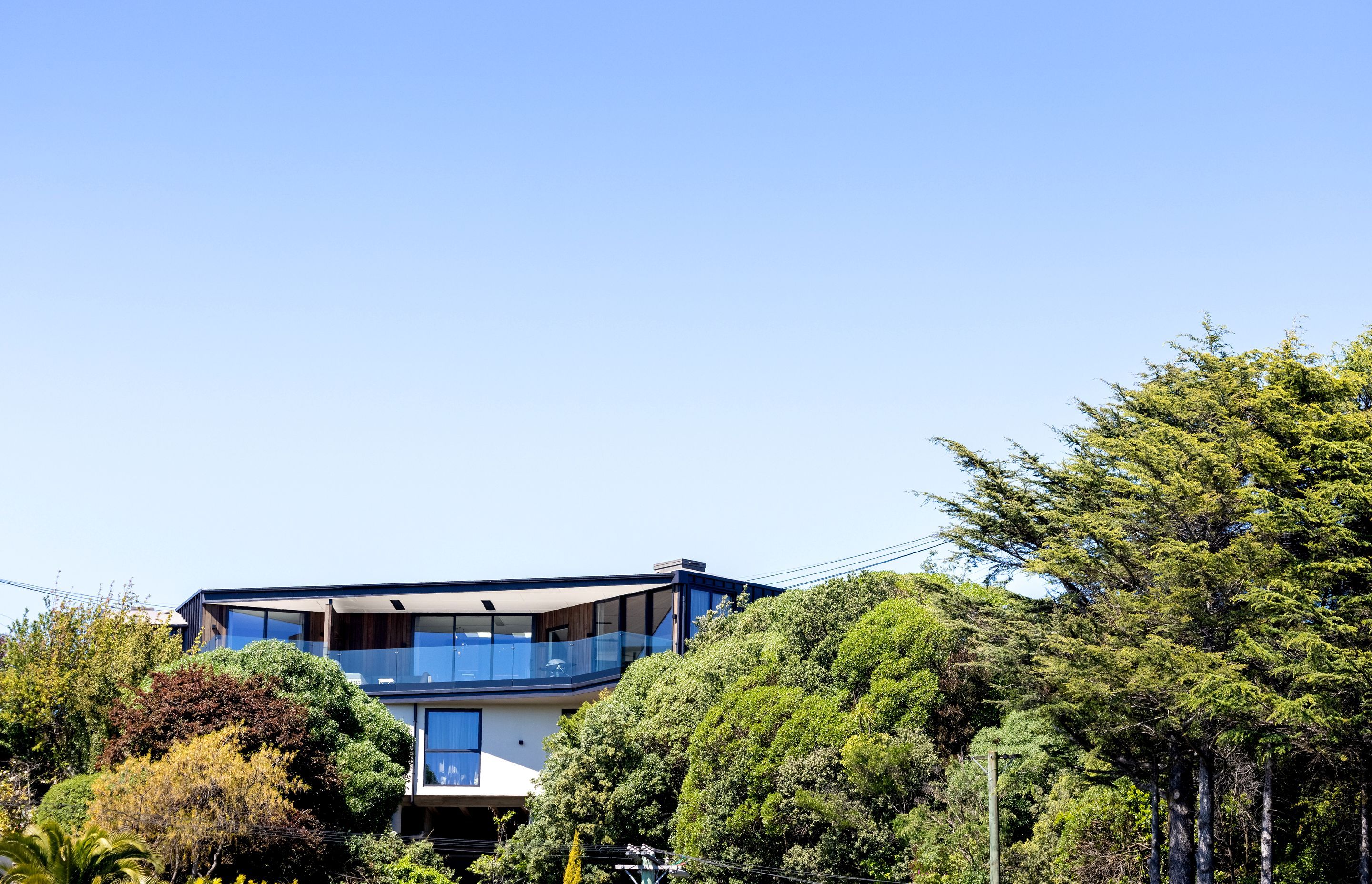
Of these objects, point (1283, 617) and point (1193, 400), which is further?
point (1193, 400)

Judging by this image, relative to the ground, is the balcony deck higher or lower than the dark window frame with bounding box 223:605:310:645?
lower

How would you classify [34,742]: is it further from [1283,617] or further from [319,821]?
[1283,617]

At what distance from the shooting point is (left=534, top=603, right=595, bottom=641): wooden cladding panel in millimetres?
44969

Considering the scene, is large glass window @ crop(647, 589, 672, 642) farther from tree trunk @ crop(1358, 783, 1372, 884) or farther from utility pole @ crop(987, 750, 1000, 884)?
tree trunk @ crop(1358, 783, 1372, 884)

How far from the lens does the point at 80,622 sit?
1554 inches

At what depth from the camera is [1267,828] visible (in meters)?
23.1

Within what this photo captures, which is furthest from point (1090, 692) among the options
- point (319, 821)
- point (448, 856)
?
point (448, 856)

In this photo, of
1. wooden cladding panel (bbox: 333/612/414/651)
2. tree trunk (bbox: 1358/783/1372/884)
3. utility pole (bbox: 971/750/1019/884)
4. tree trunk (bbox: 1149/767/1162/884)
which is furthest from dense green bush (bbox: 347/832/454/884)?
tree trunk (bbox: 1358/783/1372/884)

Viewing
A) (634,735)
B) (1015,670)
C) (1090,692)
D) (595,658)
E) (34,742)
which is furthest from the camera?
(595,658)

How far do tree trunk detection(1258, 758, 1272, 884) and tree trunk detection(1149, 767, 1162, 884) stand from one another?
6.16ft

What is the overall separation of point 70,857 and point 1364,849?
71.6 ft

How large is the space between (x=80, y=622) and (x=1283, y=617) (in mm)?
33009

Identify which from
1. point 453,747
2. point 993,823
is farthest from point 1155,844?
point 453,747

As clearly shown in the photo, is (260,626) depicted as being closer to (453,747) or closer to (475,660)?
(475,660)
